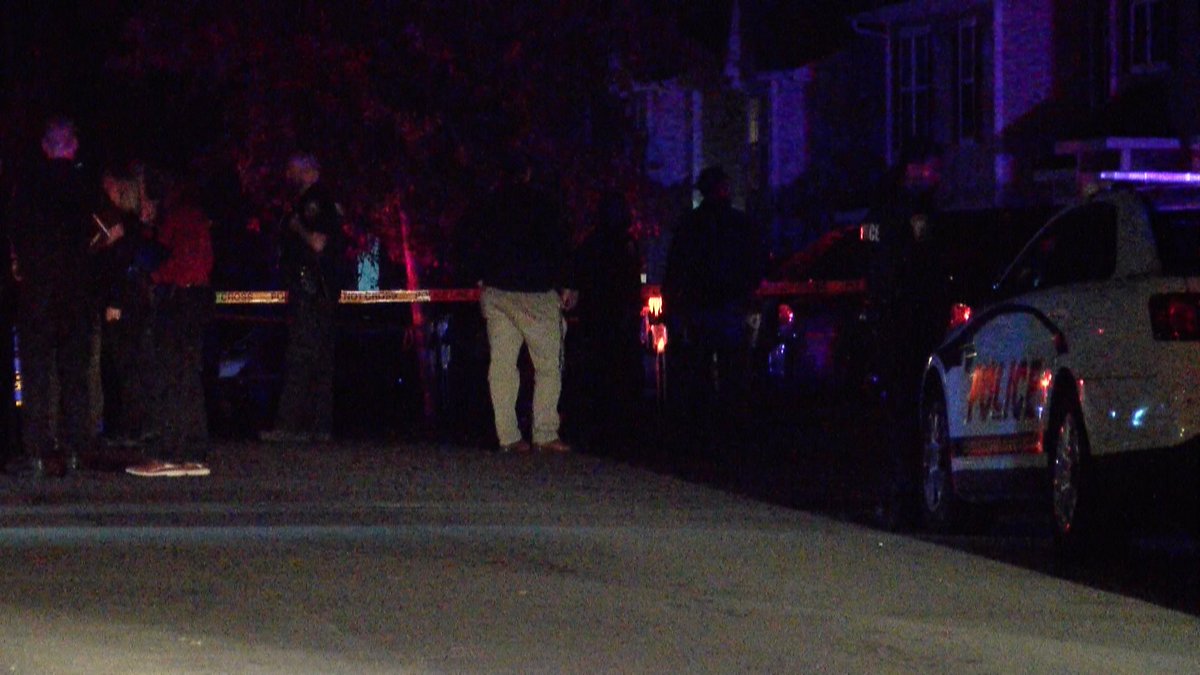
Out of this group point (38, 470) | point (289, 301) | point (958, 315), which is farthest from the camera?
point (289, 301)

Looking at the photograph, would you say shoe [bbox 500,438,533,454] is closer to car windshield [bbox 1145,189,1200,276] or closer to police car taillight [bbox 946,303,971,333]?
police car taillight [bbox 946,303,971,333]

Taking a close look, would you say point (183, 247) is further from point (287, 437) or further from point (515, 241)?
point (287, 437)

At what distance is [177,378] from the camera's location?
49.0 ft

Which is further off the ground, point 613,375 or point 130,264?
point 130,264

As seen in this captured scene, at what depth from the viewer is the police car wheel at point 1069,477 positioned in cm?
1054

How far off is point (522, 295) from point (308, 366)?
1757 millimetres

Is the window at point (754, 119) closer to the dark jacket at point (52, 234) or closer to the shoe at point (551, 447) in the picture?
the shoe at point (551, 447)

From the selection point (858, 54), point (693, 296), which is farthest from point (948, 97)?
point (693, 296)

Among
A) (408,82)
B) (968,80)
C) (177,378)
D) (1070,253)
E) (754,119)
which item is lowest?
(177,378)

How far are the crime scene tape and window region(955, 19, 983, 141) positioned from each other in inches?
389

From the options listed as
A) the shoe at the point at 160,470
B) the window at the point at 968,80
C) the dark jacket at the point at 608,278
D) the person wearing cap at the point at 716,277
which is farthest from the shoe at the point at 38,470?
the window at the point at 968,80

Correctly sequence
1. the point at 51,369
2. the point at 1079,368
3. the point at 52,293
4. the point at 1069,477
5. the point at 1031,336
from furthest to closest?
the point at 51,369
the point at 52,293
the point at 1031,336
the point at 1069,477
the point at 1079,368

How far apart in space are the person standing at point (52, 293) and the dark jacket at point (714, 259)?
16.5 ft

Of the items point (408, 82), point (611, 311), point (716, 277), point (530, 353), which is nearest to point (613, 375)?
point (611, 311)
